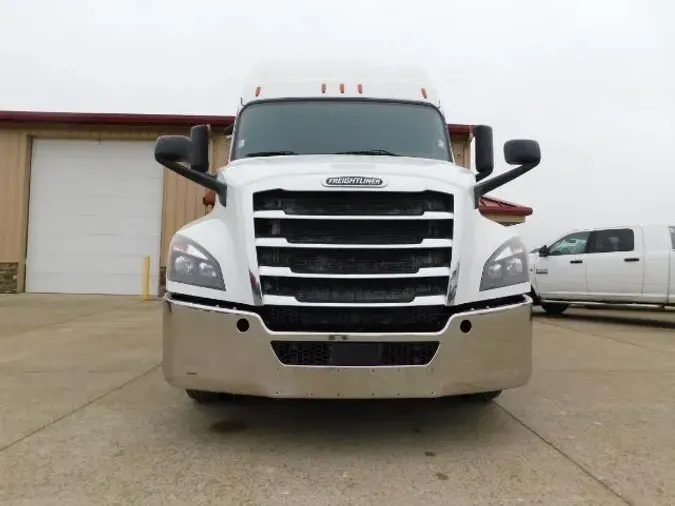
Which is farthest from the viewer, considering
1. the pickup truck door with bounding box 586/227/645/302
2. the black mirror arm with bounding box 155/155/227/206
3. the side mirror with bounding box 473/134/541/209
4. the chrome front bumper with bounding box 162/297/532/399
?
the pickup truck door with bounding box 586/227/645/302

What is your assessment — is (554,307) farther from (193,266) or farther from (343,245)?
(193,266)

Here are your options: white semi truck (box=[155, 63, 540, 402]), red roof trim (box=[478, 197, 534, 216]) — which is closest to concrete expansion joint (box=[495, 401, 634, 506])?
white semi truck (box=[155, 63, 540, 402])

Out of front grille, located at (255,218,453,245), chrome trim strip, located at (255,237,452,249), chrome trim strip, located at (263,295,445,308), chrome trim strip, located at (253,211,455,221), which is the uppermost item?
chrome trim strip, located at (253,211,455,221)

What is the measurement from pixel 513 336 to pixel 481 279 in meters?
0.40

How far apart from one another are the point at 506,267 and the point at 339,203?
1111 mm

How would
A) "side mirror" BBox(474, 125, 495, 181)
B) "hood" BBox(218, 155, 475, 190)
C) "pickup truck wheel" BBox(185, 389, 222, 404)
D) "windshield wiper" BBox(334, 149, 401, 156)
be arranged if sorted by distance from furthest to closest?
"side mirror" BBox(474, 125, 495, 181)
"windshield wiper" BBox(334, 149, 401, 156)
"pickup truck wheel" BBox(185, 389, 222, 404)
"hood" BBox(218, 155, 475, 190)

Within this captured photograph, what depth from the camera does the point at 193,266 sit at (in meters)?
3.41

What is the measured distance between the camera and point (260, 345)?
10.4 feet

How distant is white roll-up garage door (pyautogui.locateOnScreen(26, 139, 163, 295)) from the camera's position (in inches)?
590

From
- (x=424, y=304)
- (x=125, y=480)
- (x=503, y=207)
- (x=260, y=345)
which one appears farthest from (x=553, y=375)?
(x=503, y=207)

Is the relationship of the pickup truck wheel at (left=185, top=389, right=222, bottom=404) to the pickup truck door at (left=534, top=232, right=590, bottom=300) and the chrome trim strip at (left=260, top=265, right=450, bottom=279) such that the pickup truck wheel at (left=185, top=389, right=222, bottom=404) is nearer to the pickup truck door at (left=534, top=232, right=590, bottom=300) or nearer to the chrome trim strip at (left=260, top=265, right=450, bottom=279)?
the chrome trim strip at (left=260, top=265, right=450, bottom=279)

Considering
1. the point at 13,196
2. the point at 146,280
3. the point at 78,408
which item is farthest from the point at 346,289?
the point at 13,196

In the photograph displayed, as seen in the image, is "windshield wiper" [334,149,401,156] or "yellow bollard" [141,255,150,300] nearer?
"windshield wiper" [334,149,401,156]

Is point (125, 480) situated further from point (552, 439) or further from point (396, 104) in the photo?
point (396, 104)
